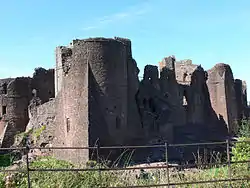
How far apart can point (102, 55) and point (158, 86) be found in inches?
410

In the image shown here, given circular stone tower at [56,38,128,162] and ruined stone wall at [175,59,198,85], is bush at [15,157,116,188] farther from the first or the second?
ruined stone wall at [175,59,198,85]

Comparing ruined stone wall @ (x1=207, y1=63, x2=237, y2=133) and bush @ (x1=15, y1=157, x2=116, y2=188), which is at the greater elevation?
ruined stone wall @ (x1=207, y1=63, x2=237, y2=133)

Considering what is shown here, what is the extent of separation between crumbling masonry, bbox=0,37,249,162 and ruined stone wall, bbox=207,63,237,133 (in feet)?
0.19

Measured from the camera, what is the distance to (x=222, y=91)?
1550 inches

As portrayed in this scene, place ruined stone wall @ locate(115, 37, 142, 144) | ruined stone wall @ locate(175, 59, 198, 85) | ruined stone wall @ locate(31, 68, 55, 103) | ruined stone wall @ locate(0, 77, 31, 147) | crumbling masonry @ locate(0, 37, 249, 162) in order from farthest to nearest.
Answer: ruined stone wall @ locate(175, 59, 198, 85) → ruined stone wall @ locate(31, 68, 55, 103) → ruined stone wall @ locate(0, 77, 31, 147) → ruined stone wall @ locate(115, 37, 142, 144) → crumbling masonry @ locate(0, 37, 249, 162)

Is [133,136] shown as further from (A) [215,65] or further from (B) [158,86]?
(A) [215,65]

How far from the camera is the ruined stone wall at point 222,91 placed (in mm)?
39344

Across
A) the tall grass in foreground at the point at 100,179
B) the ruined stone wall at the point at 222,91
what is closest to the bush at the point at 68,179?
the tall grass in foreground at the point at 100,179

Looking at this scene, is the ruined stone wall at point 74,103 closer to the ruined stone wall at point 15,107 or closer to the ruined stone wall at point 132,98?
the ruined stone wall at point 132,98

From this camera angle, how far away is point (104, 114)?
25.0 metres

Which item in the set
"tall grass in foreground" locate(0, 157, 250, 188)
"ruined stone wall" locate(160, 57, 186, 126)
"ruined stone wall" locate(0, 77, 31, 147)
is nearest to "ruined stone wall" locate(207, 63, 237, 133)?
"ruined stone wall" locate(160, 57, 186, 126)

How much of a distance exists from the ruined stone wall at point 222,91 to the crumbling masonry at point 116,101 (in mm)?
59

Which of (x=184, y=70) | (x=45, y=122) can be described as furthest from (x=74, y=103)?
(x=184, y=70)

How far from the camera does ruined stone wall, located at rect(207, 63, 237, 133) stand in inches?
1549
